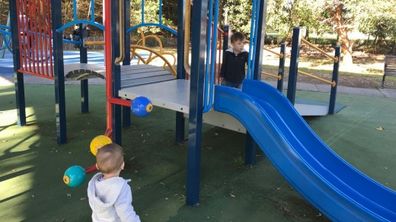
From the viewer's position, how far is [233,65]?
5043 millimetres

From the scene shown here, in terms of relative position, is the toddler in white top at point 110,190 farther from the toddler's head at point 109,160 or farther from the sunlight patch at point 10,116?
the sunlight patch at point 10,116

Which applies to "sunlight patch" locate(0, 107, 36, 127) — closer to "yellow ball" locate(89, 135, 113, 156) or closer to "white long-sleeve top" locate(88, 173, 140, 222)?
"yellow ball" locate(89, 135, 113, 156)

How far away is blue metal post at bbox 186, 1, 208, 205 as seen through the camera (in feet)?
10.8

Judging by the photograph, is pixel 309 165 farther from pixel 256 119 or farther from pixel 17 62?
→ pixel 17 62

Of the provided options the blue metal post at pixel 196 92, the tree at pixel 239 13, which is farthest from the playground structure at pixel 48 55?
the tree at pixel 239 13

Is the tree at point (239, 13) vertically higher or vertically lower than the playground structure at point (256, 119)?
higher

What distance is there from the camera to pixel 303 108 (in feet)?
19.2

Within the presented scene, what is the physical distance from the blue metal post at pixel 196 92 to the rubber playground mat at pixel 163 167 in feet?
0.71

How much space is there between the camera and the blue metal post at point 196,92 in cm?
331

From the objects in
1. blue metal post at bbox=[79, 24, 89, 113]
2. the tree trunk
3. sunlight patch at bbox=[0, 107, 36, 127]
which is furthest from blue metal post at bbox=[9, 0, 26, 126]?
the tree trunk

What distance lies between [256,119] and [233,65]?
68.6 inches

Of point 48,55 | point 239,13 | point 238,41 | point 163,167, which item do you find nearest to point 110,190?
point 163,167

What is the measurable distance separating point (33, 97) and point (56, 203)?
15.6 ft

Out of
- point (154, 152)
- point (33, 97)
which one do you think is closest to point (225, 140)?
A: point (154, 152)
